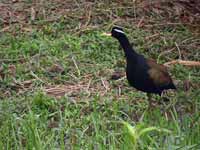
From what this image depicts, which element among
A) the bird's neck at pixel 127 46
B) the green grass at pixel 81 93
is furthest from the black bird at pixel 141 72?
the green grass at pixel 81 93

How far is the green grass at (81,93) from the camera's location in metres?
3.89

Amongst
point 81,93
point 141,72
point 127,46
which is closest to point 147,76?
point 141,72

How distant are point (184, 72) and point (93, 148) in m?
2.36

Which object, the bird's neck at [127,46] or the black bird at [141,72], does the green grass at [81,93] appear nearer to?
the black bird at [141,72]

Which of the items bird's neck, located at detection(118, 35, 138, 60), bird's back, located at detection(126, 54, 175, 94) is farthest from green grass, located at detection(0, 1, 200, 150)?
bird's neck, located at detection(118, 35, 138, 60)

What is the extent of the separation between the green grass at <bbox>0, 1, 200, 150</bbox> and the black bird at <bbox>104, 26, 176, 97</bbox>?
169mm

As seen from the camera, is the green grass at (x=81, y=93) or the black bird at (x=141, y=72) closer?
the green grass at (x=81, y=93)

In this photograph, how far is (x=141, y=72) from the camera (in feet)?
16.1

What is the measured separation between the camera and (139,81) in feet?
16.1

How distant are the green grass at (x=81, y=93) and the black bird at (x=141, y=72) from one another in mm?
169

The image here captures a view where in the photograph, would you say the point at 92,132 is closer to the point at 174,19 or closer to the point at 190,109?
the point at 190,109

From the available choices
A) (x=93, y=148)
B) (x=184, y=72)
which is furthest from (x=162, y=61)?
(x=93, y=148)

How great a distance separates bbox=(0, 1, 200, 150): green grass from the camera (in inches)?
153

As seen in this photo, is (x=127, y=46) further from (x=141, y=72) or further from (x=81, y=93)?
(x=81, y=93)
